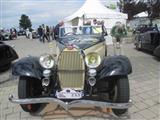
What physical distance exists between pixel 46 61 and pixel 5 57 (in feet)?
16.7

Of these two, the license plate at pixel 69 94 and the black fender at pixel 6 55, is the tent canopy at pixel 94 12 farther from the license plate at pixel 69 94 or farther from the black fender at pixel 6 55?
the license plate at pixel 69 94

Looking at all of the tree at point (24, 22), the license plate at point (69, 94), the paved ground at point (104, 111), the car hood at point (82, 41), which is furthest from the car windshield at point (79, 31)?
the tree at point (24, 22)

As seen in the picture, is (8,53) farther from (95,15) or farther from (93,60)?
(95,15)

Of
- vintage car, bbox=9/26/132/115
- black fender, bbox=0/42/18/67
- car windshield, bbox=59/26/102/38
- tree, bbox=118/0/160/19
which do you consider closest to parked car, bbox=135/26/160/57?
car windshield, bbox=59/26/102/38

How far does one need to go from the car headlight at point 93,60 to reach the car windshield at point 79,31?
2303mm

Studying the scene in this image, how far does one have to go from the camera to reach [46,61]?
176 inches

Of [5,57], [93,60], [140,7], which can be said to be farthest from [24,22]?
[93,60]

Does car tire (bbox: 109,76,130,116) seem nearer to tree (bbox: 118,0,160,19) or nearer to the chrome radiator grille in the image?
the chrome radiator grille

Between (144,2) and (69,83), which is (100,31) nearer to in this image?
(69,83)

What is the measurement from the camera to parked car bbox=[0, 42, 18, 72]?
29.5 feet

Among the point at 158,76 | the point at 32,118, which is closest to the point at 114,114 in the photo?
the point at 32,118

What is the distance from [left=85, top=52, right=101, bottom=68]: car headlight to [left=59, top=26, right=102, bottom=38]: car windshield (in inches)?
90.7

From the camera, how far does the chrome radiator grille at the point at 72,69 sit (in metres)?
4.44

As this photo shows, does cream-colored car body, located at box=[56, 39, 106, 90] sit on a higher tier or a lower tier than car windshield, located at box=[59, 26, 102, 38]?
lower
